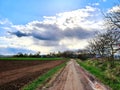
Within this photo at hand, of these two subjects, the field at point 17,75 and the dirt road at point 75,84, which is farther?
the field at point 17,75

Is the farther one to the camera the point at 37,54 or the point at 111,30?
the point at 37,54

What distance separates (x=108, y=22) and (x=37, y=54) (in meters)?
156

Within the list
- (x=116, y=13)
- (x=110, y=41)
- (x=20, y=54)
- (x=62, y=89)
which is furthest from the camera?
(x=20, y=54)

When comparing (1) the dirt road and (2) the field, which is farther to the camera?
(2) the field

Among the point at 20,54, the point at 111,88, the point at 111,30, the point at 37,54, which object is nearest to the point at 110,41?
the point at 111,30

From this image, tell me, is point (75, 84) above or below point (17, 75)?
below

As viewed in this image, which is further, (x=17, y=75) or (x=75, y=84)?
(x=17, y=75)

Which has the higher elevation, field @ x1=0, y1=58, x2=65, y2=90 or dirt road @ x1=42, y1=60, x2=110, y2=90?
field @ x1=0, y1=58, x2=65, y2=90

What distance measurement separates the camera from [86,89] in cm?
1850

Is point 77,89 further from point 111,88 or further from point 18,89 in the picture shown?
point 18,89

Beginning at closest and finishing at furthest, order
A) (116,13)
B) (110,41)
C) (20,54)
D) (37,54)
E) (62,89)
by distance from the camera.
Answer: (62,89) < (116,13) < (110,41) < (20,54) < (37,54)

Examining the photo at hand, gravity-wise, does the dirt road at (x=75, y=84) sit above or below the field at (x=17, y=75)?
below

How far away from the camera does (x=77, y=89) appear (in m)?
18.5

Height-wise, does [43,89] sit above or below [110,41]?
below
